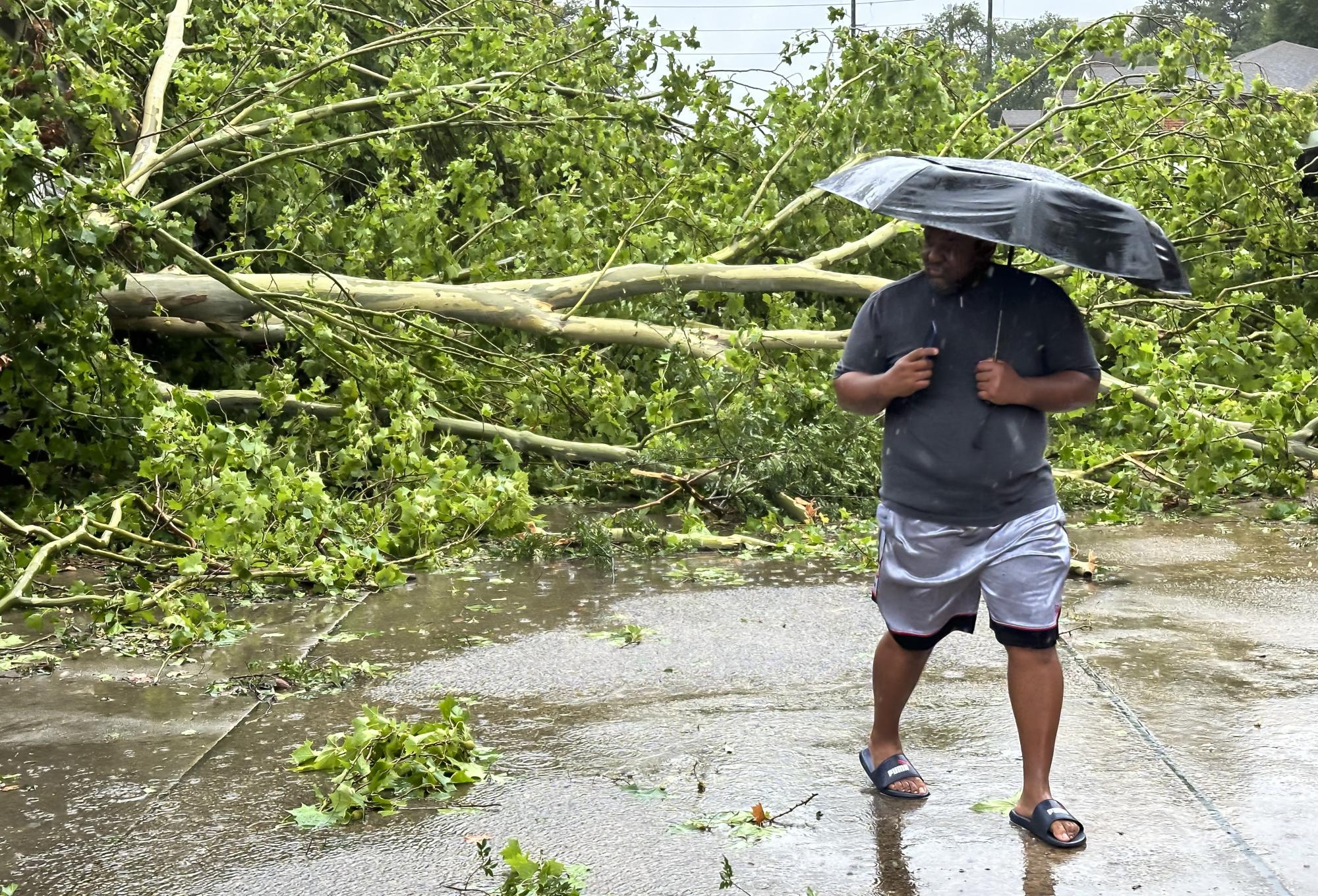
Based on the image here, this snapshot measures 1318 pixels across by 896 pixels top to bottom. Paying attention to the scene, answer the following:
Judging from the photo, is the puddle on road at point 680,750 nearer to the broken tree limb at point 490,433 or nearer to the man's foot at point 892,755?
the man's foot at point 892,755

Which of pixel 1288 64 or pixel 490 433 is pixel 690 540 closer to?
pixel 490 433

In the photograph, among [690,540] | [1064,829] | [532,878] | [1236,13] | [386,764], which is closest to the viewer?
[532,878]

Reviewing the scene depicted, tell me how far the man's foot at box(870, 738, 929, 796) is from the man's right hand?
81cm

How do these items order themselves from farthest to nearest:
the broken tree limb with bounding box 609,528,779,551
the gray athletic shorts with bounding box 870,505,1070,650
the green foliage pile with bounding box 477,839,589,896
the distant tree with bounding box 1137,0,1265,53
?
the distant tree with bounding box 1137,0,1265,53
the broken tree limb with bounding box 609,528,779,551
the gray athletic shorts with bounding box 870,505,1070,650
the green foliage pile with bounding box 477,839,589,896

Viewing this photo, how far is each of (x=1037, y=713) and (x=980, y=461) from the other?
1.79ft

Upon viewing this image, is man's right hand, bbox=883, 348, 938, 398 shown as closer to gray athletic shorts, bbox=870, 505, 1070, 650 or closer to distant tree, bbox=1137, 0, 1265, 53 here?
gray athletic shorts, bbox=870, 505, 1070, 650

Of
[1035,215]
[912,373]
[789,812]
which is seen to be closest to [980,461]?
[912,373]

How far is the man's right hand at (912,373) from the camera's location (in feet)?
9.75

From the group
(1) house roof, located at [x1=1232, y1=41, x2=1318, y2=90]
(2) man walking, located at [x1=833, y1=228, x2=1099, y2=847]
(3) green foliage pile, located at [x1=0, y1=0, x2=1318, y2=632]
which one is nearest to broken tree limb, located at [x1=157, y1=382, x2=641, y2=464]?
(3) green foliage pile, located at [x1=0, y1=0, x2=1318, y2=632]

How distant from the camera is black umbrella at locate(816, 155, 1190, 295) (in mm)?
2799

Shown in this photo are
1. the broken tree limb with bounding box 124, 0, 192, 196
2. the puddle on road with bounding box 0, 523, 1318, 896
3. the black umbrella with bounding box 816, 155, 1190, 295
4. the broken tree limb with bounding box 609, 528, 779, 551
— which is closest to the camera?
the puddle on road with bounding box 0, 523, 1318, 896

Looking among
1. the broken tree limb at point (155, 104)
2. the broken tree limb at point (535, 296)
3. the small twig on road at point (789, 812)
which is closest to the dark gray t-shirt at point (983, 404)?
the small twig on road at point (789, 812)

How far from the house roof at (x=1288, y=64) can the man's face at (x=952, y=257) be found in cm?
3534

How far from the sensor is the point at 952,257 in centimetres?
298
